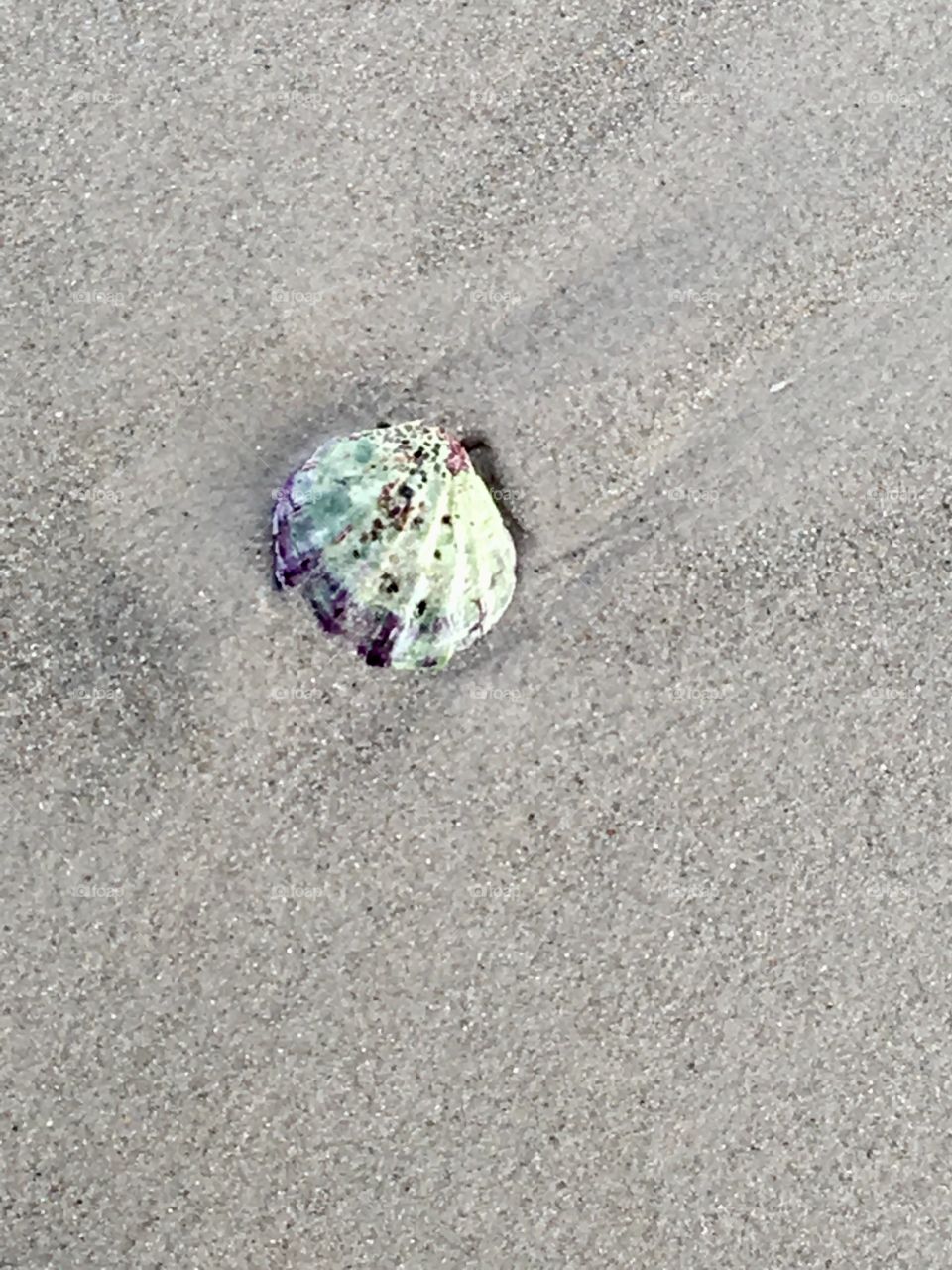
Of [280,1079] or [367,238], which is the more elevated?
[367,238]

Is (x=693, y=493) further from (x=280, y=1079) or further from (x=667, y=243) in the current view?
(x=280, y=1079)

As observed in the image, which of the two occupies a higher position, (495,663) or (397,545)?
(397,545)

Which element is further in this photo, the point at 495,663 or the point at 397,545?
the point at 495,663

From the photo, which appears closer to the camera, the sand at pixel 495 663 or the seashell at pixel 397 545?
the seashell at pixel 397 545

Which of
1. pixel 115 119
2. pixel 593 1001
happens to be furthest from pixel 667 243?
pixel 593 1001

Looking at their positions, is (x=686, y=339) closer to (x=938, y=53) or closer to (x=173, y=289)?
(x=938, y=53)

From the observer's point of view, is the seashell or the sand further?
the sand

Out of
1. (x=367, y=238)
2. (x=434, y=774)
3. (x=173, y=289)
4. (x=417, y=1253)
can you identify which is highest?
(x=173, y=289)

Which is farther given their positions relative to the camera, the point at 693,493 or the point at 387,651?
the point at 693,493
